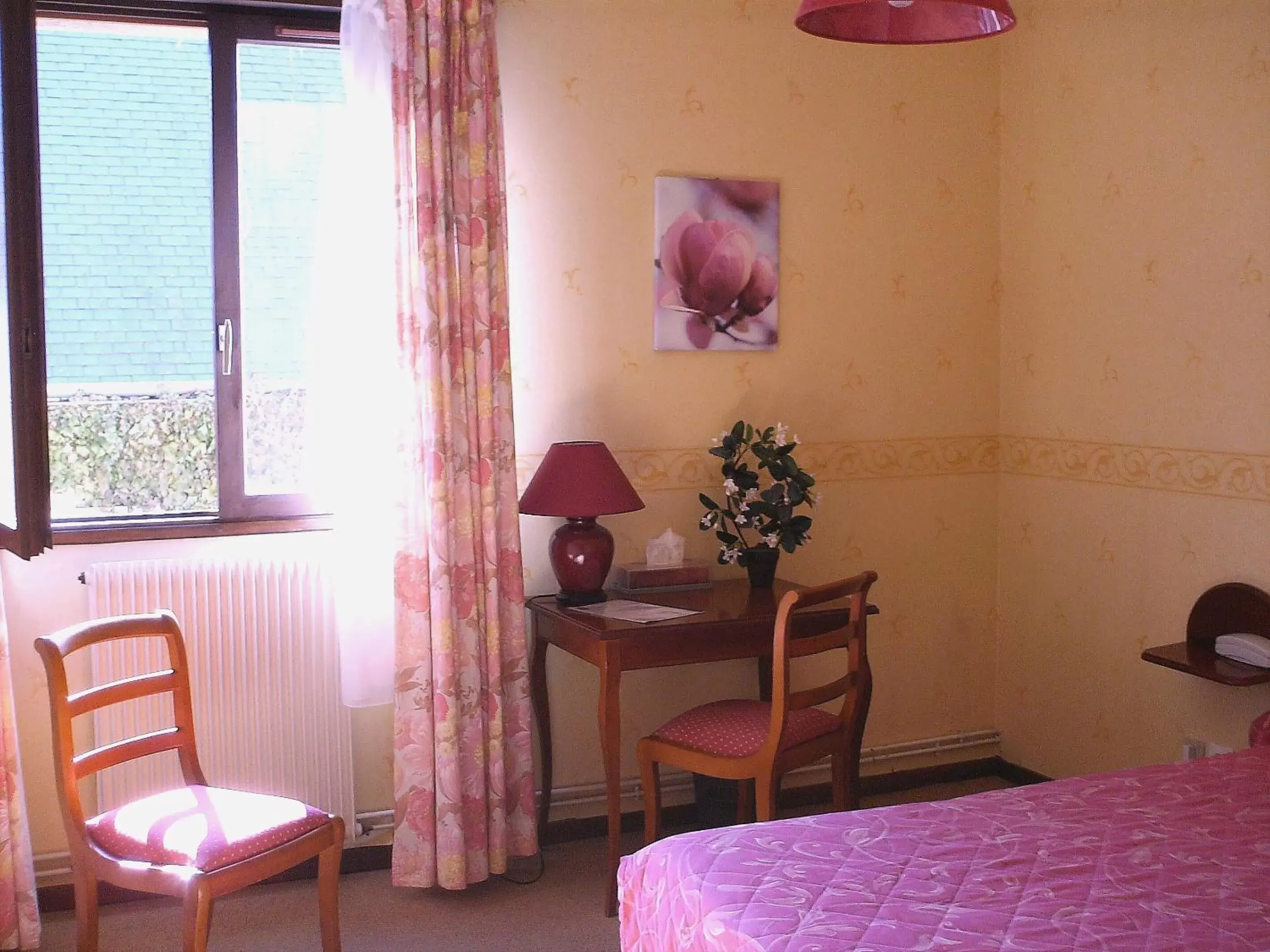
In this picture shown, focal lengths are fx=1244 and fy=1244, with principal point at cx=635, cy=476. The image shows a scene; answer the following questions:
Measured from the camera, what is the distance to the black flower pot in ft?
12.0

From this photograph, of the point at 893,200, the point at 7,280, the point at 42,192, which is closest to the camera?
the point at 7,280

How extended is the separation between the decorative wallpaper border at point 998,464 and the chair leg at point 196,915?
61.2 inches

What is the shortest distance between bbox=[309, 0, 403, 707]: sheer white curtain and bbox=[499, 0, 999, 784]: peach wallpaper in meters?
0.44

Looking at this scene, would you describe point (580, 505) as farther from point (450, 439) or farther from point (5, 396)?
point (5, 396)

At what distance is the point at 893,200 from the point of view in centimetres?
408

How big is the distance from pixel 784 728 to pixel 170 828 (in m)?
1.42

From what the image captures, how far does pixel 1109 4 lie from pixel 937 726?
2.36 metres

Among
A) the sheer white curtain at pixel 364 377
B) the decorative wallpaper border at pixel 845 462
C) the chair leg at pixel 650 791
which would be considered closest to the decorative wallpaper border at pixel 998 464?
the decorative wallpaper border at pixel 845 462

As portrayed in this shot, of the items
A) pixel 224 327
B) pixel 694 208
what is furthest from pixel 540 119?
pixel 224 327

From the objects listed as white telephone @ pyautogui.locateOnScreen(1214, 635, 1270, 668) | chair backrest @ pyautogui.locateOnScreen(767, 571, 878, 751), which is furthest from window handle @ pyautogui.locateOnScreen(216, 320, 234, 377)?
white telephone @ pyautogui.locateOnScreen(1214, 635, 1270, 668)

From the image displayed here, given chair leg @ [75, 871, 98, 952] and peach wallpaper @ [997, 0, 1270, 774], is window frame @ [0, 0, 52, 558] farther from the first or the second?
peach wallpaper @ [997, 0, 1270, 774]

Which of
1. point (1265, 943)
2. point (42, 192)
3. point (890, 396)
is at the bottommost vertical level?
point (1265, 943)

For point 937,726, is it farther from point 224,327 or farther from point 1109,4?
point 224,327

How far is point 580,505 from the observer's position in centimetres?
332
